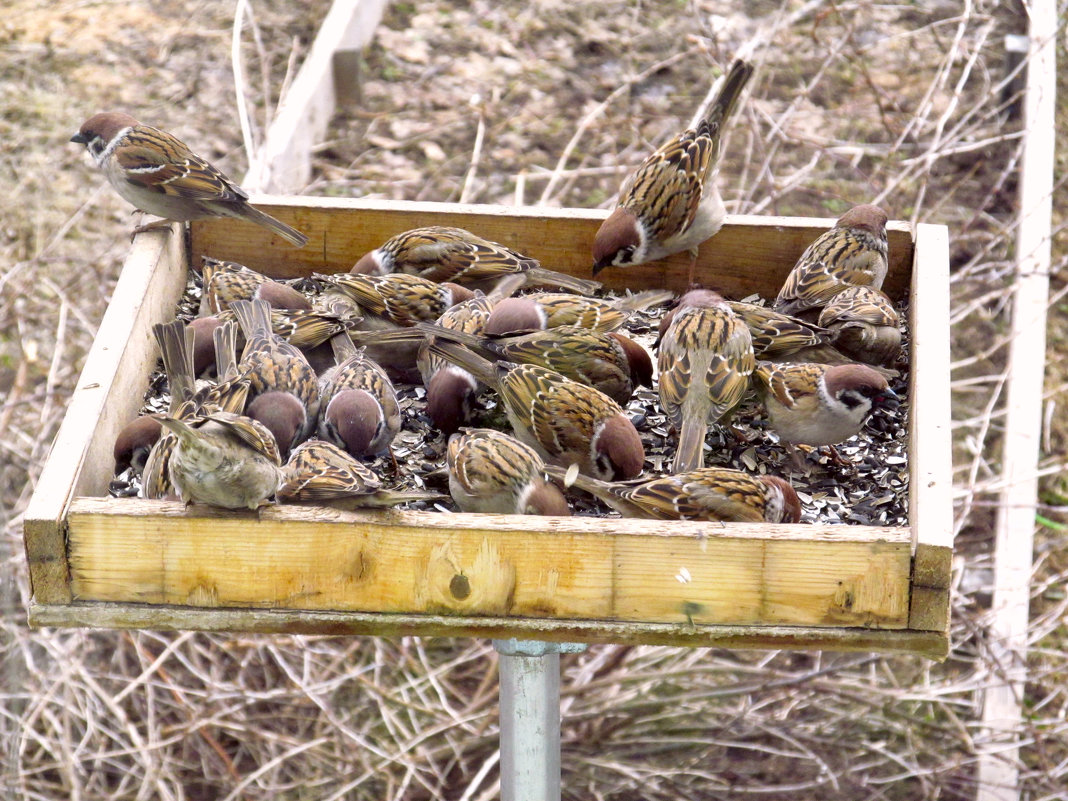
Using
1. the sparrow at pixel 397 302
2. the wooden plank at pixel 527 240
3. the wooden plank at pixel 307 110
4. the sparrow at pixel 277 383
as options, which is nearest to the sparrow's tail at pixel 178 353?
the sparrow at pixel 277 383

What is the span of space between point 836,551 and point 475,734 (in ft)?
7.74

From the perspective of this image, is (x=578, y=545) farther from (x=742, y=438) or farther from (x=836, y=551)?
(x=742, y=438)

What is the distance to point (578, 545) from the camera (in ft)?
7.92

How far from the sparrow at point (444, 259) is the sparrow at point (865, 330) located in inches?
31.5

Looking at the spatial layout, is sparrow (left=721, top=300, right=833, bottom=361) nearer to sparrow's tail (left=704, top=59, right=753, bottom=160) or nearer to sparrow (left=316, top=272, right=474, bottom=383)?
sparrow (left=316, top=272, right=474, bottom=383)

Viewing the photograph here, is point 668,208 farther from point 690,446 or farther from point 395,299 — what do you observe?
point 690,446

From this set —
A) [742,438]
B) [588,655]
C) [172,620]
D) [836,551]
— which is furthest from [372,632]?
[588,655]

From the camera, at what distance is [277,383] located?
2.96m

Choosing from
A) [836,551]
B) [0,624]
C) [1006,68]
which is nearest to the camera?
[836,551]

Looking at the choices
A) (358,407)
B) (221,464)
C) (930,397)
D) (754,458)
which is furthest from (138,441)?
(930,397)

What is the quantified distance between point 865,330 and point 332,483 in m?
1.35

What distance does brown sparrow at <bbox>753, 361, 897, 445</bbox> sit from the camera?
2.91m

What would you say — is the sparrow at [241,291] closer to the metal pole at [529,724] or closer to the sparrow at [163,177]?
the sparrow at [163,177]

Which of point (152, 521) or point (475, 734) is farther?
point (475, 734)
